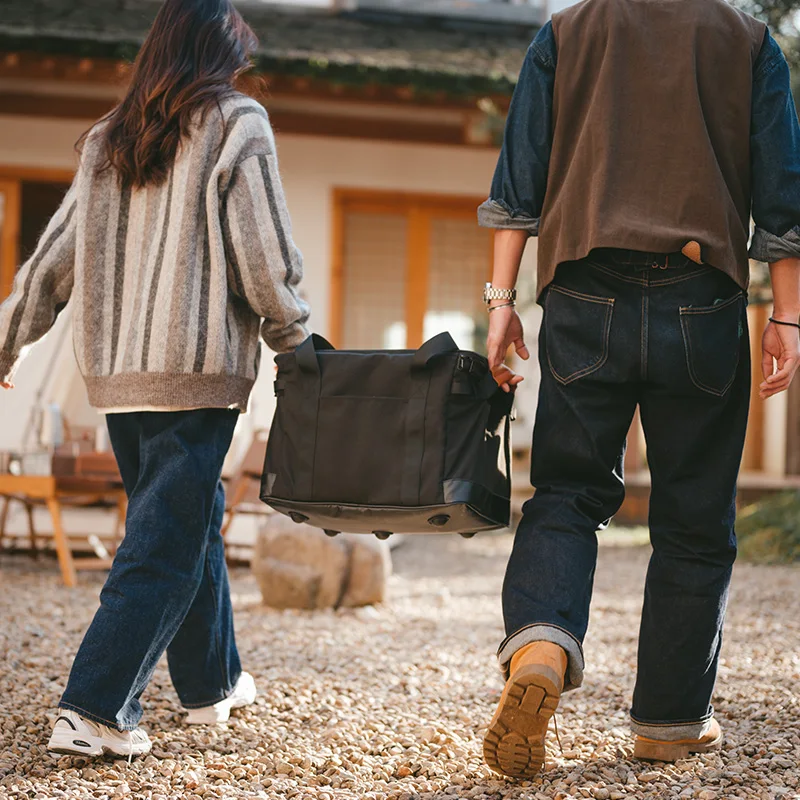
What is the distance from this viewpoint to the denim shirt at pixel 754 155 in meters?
2.12

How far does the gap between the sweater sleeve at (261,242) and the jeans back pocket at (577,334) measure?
2.06 feet

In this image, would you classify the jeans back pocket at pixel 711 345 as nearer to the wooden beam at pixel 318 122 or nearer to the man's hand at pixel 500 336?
the man's hand at pixel 500 336

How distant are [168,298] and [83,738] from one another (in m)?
0.92

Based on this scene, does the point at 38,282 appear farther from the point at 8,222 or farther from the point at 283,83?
the point at 8,222

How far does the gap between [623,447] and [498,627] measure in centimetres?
231

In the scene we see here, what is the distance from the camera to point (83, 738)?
218 cm

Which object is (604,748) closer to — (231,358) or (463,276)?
(231,358)

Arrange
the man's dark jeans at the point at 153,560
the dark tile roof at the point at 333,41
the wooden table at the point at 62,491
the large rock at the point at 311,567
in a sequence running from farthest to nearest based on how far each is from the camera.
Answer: the dark tile roof at the point at 333,41 → the wooden table at the point at 62,491 → the large rock at the point at 311,567 → the man's dark jeans at the point at 153,560

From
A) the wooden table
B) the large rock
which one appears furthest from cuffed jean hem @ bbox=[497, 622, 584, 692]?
the wooden table

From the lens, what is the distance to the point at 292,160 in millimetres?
7809

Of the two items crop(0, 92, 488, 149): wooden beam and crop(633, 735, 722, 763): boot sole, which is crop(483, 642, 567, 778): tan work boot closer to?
crop(633, 735, 722, 763): boot sole

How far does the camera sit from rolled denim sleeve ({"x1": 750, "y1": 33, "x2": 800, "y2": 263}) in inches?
83.2

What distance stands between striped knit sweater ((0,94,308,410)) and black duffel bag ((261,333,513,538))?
178mm

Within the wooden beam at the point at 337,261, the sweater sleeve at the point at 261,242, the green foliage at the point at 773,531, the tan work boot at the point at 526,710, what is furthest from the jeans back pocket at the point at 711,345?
the wooden beam at the point at 337,261
